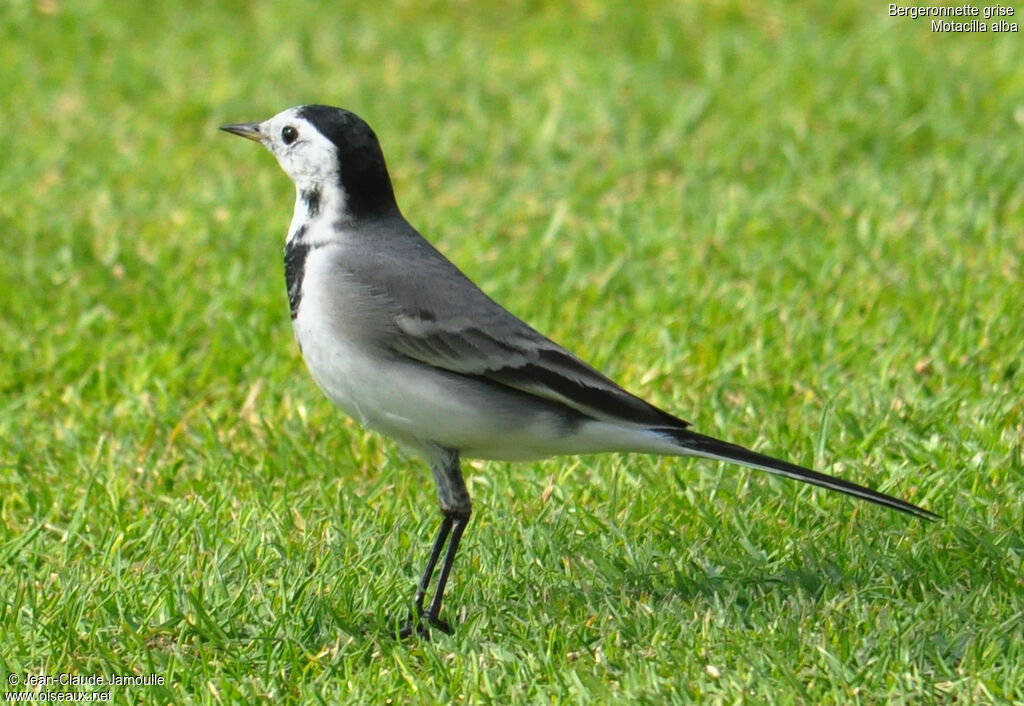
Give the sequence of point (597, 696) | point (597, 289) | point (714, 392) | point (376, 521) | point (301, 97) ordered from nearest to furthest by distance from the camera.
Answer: point (597, 696) → point (376, 521) → point (714, 392) → point (597, 289) → point (301, 97)

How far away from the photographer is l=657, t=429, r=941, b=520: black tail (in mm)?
4289

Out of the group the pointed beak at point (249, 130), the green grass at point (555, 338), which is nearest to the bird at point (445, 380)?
the green grass at point (555, 338)

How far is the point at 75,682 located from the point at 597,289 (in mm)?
3726

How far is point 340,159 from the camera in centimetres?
484

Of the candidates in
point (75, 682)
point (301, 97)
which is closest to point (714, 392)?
point (75, 682)

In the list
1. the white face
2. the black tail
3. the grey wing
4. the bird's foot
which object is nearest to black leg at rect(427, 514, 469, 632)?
the bird's foot

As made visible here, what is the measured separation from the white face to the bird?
0.20 metres

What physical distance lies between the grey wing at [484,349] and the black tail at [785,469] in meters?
0.14

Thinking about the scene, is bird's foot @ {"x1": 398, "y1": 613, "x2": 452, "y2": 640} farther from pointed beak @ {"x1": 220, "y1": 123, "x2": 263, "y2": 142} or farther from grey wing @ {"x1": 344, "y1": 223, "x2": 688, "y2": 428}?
pointed beak @ {"x1": 220, "y1": 123, "x2": 263, "y2": 142}

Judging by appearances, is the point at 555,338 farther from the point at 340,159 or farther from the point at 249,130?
the point at 340,159

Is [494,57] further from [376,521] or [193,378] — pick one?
[376,521]

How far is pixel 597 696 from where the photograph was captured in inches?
158

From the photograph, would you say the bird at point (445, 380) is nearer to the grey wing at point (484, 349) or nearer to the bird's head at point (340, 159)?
the grey wing at point (484, 349)

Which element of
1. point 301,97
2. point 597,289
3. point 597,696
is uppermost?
point 301,97
